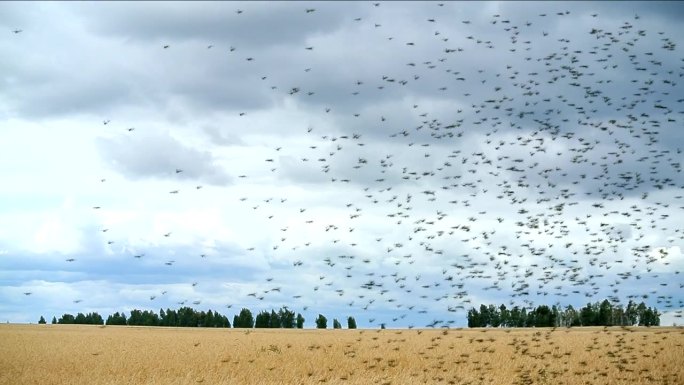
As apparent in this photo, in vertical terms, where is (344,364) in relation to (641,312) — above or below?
below

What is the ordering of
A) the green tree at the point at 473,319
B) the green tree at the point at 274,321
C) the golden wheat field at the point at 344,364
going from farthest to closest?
the green tree at the point at 274,321, the green tree at the point at 473,319, the golden wheat field at the point at 344,364

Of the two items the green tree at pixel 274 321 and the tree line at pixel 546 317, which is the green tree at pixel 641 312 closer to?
the tree line at pixel 546 317

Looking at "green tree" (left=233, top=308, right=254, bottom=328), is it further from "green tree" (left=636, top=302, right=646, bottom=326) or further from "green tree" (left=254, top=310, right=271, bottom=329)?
"green tree" (left=636, top=302, right=646, bottom=326)

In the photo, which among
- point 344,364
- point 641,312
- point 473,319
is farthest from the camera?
point 641,312

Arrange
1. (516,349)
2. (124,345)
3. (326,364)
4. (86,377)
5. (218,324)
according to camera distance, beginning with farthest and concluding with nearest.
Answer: (218,324), (124,345), (516,349), (326,364), (86,377)

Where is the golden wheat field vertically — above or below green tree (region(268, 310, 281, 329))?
below

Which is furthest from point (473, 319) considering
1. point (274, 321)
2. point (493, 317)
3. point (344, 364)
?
point (344, 364)

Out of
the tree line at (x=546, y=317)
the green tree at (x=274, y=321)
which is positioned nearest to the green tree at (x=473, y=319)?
the tree line at (x=546, y=317)

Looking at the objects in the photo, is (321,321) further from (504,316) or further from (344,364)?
(344,364)

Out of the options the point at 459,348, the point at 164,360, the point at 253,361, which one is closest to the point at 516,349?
the point at 459,348

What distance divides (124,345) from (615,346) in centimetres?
3314

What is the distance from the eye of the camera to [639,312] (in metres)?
142

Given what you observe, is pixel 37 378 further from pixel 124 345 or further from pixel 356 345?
pixel 356 345

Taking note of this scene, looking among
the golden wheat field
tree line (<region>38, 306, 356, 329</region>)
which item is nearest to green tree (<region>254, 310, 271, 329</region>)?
tree line (<region>38, 306, 356, 329</region>)
